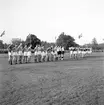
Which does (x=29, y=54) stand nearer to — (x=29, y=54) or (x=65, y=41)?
(x=29, y=54)

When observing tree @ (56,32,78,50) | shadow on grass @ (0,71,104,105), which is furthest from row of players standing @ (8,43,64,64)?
tree @ (56,32,78,50)

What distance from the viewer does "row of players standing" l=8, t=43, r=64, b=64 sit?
68.6ft

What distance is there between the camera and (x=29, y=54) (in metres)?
22.7

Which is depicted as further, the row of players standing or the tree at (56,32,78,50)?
the tree at (56,32,78,50)

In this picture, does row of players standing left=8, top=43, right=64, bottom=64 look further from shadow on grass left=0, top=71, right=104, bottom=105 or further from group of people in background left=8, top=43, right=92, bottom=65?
shadow on grass left=0, top=71, right=104, bottom=105

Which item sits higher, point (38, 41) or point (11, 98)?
point (38, 41)

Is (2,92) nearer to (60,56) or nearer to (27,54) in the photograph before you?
(27,54)

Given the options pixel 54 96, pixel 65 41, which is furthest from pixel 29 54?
pixel 65 41

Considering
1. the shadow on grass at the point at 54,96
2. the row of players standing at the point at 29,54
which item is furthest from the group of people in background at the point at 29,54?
the shadow on grass at the point at 54,96

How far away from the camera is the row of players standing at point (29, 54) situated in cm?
2092

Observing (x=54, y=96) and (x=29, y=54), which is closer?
(x=54, y=96)

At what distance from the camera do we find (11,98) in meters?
6.18

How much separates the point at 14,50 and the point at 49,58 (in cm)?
765

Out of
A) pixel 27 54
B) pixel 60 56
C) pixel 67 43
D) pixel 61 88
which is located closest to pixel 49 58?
pixel 60 56
